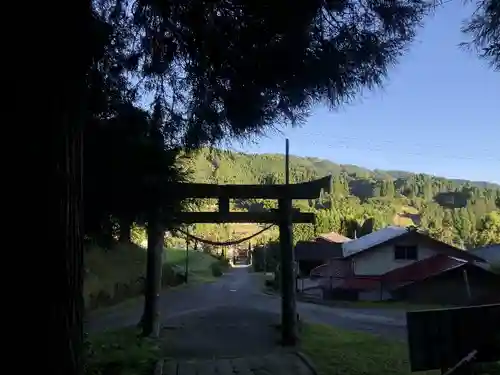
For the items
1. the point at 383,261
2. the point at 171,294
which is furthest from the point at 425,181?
the point at 171,294

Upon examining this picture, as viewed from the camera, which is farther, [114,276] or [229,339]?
[114,276]

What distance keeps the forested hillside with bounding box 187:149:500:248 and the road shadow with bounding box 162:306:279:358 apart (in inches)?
98.9

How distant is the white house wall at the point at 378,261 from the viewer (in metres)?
27.8

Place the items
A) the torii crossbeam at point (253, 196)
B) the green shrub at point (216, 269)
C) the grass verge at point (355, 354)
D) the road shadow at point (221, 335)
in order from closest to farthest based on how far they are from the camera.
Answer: the grass verge at point (355, 354) → the road shadow at point (221, 335) → the torii crossbeam at point (253, 196) → the green shrub at point (216, 269)

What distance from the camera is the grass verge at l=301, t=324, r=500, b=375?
6.77 m

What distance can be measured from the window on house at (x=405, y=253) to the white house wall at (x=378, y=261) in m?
0.15

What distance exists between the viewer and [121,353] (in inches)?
299

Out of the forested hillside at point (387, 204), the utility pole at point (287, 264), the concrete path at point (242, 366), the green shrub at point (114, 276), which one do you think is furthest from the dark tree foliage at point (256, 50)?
the green shrub at point (114, 276)

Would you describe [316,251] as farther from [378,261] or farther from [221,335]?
[221,335]

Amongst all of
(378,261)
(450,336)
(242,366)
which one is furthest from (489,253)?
(450,336)

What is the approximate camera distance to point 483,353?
3.76 meters

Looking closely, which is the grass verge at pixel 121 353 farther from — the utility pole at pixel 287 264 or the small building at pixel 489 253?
the small building at pixel 489 253

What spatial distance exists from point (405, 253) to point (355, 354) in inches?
809

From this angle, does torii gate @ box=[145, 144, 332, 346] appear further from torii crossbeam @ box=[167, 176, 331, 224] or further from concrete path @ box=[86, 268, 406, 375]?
concrete path @ box=[86, 268, 406, 375]
